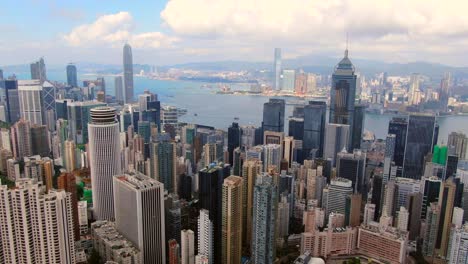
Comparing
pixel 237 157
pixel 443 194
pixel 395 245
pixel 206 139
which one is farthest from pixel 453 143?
pixel 206 139

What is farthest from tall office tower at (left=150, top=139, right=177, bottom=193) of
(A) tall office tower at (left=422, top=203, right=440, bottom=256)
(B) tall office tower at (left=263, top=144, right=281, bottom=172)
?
(A) tall office tower at (left=422, top=203, right=440, bottom=256)

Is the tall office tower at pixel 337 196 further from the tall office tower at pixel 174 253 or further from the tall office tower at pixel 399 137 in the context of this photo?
the tall office tower at pixel 174 253

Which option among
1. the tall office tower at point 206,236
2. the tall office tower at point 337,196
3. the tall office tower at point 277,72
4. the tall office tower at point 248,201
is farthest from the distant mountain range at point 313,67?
the tall office tower at point 206,236

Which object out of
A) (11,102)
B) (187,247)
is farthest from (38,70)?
(187,247)

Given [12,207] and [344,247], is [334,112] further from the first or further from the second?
[12,207]

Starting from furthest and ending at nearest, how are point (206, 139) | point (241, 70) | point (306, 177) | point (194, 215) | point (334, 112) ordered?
point (241, 70) → point (334, 112) → point (206, 139) → point (306, 177) → point (194, 215)

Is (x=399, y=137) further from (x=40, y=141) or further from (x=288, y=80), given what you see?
(x=40, y=141)

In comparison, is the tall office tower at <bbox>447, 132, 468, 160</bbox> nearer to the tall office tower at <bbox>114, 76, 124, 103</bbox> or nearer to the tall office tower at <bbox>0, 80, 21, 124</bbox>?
the tall office tower at <bbox>0, 80, 21, 124</bbox>
